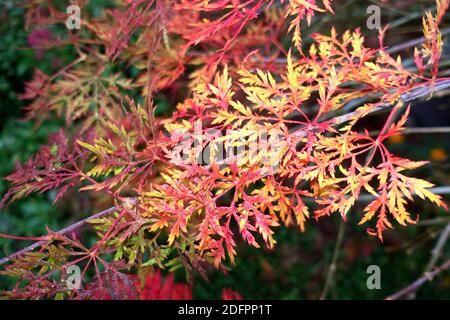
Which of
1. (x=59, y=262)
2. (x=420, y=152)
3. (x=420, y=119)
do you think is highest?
(x=420, y=119)

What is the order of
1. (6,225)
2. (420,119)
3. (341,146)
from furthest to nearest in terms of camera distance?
(420,119), (6,225), (341,146)

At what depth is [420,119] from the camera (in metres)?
3.34

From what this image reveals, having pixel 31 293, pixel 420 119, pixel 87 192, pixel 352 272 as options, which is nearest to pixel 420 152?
pixel 420 119

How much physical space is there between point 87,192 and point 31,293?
52.3 inches

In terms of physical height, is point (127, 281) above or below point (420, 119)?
below

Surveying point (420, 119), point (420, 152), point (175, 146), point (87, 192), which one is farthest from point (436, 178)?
point (175, 146)

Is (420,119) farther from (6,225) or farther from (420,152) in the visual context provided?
(6,225)

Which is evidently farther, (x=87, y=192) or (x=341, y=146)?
(x=87, y=192)

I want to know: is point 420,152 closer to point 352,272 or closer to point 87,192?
point 352,272
